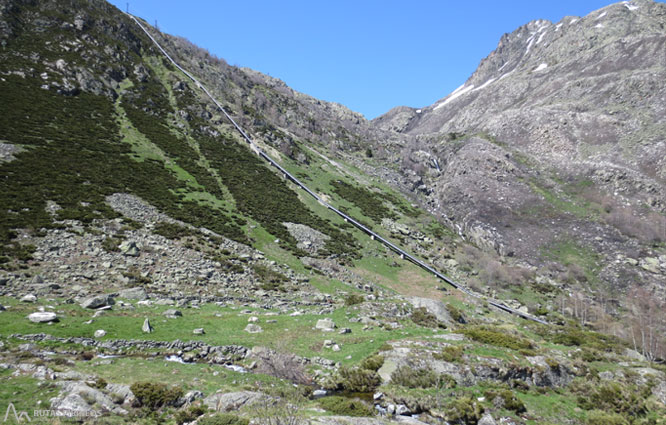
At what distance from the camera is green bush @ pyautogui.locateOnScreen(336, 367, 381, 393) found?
15727 millimetres

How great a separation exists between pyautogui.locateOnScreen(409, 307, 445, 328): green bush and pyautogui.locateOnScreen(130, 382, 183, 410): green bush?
19.3 metres

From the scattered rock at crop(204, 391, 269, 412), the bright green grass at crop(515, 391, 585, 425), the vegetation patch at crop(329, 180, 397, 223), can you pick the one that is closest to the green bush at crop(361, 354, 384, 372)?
the scattered rock at crop(204, 391, 269, 412)

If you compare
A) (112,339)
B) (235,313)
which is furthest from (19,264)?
(235,313)

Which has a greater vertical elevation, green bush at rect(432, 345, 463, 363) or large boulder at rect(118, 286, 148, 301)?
large boulder at rect(118, 286, 148, 301)

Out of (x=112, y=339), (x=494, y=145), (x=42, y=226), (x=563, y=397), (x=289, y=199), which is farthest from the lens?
(x=494, y=145)

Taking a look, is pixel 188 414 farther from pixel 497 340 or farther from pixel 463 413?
pixel 497 340

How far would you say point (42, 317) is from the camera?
57.4ft

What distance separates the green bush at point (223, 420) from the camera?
424 inches

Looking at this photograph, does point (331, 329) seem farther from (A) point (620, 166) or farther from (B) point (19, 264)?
(A) point (620, 166)

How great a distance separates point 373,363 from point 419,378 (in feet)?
8.08

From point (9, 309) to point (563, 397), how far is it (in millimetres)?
31001

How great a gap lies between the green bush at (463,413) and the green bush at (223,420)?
8.69m

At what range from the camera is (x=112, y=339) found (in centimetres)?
1733

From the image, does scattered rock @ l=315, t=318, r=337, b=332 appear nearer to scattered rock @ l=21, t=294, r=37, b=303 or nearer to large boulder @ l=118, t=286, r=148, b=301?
large boulder @ l=118, t=286, r=148, b=301
